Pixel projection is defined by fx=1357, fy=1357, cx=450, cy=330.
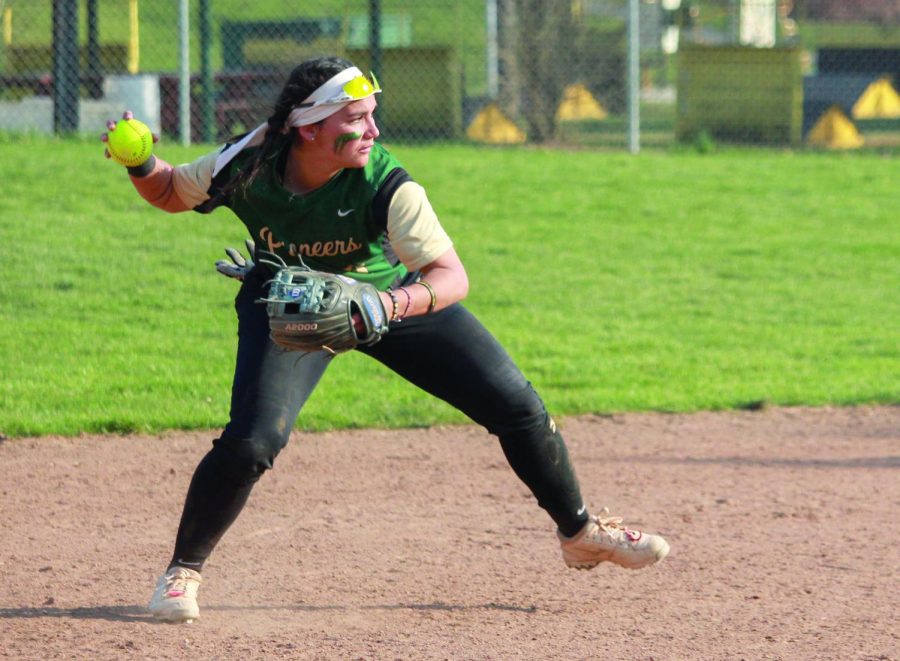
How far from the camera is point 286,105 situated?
3.94m

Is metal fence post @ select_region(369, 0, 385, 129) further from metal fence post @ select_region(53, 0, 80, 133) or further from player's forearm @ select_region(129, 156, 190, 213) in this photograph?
player's forearm @ select_region(129, 156, 190, 213)

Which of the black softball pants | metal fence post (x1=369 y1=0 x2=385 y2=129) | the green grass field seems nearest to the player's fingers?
the black softball pants

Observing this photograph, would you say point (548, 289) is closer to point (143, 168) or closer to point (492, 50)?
point (143, 168)

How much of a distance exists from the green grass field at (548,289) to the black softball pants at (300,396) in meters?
2.87

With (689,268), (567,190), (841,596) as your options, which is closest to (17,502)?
(841,596)

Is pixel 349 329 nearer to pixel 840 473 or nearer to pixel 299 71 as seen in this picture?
pixel 299 71

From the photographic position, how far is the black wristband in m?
4.12

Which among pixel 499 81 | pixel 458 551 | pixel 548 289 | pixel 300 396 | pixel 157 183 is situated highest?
pixel 499 81

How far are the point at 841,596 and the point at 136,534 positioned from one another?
254 centimetres

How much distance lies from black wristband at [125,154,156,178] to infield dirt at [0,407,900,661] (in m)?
1.34

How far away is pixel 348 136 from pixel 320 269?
1.43 feet

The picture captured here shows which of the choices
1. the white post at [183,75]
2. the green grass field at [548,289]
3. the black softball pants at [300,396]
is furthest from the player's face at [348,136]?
the white post at [183,75]

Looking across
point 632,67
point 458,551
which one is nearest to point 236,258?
point 458,551

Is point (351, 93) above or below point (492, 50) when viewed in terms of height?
below
